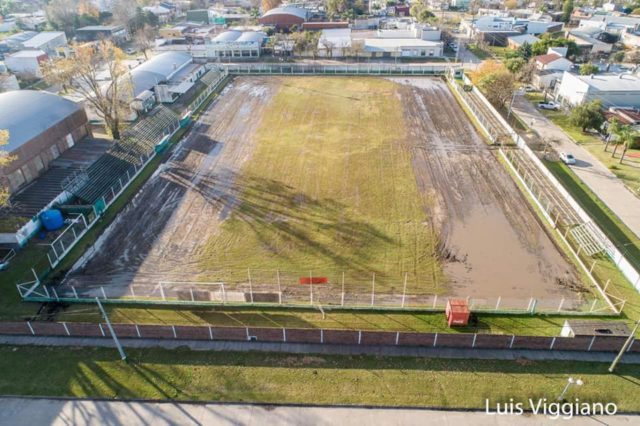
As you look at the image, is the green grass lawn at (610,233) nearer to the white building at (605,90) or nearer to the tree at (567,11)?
the white building at (605,90)

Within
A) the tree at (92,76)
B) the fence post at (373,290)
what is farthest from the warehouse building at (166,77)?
the fence post at (373,290)

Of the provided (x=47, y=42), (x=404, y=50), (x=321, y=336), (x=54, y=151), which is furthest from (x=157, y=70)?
(x=321, y=336)

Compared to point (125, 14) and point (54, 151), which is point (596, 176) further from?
point (125, 14)

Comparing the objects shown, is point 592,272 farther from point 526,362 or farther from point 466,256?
point 526,362

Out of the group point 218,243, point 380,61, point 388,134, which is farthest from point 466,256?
point 380,61

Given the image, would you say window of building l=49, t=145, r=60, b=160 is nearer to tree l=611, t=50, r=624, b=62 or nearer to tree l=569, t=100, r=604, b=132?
tree l=569, t=100, r=604, b=132
